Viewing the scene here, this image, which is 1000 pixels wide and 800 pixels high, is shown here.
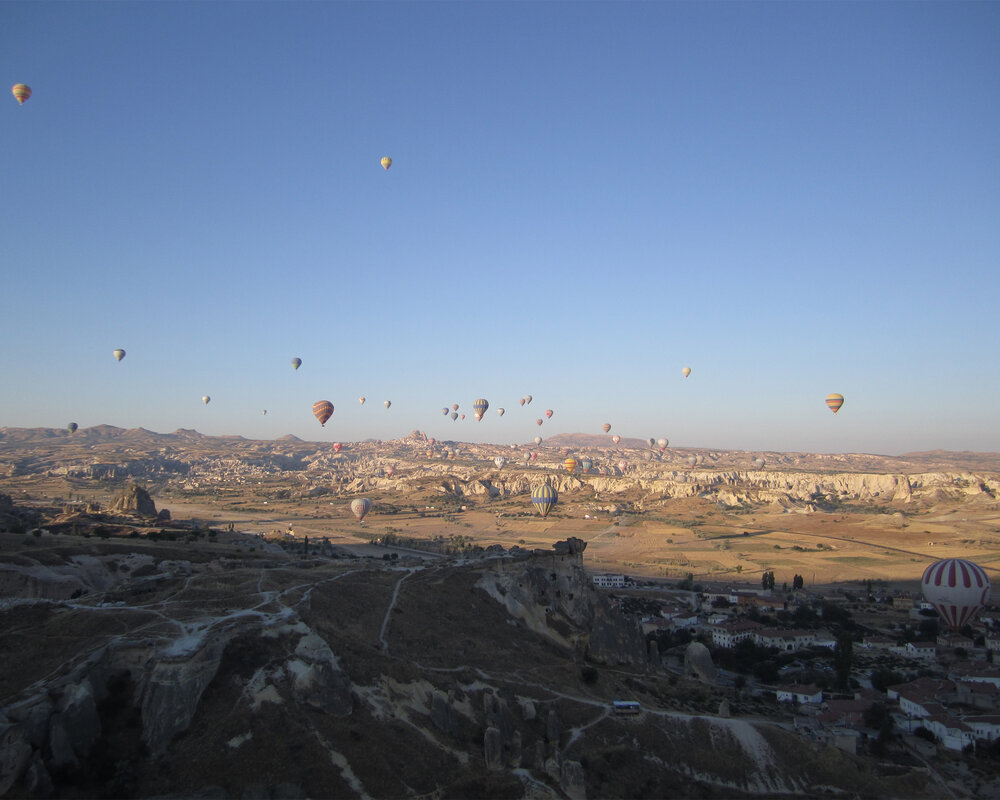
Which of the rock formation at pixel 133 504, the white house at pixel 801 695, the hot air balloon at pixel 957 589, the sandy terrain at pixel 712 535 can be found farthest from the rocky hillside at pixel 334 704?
the sandy terrain at pixel 712 535

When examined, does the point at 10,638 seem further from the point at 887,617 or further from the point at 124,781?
the point at 887,617

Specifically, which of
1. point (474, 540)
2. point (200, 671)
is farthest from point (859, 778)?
point (474, 540)

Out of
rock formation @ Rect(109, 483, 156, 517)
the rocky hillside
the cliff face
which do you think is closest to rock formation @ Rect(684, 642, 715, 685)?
the cliff face

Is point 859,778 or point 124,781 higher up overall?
point 124,781

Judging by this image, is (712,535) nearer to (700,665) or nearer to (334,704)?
(700,665)

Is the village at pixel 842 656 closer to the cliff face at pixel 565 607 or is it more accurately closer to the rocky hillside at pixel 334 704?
the cliff face at pixel 565 607

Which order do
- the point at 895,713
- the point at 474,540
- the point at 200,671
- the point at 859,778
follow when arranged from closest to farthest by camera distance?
the point at 200,671 < the point at 859,778 < the point at 895,713 < the point at 474,540

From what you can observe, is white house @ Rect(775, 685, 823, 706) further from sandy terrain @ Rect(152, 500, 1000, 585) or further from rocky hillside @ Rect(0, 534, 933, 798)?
sandy terrain @ Rect(152, 500, 1000, 585)

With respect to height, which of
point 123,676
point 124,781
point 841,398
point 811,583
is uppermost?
point 841,398
